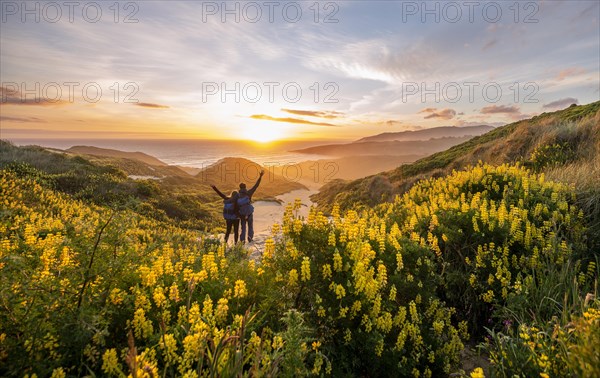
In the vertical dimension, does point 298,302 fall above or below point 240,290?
below

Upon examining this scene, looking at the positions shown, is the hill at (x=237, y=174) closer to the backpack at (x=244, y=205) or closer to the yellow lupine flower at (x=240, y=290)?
the backpack at (x=244, y=205)

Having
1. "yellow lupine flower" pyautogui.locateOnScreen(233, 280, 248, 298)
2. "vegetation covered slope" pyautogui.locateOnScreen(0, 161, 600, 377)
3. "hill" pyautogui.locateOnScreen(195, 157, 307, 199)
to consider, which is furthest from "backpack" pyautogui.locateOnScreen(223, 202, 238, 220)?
"hill" pyautogui.locateOnScreen(195, 157, 307, 199)

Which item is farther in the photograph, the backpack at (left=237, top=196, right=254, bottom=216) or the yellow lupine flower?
the backpack at (left=237, top=196, right=254, bottom=216)

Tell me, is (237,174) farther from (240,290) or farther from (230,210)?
(240,290)

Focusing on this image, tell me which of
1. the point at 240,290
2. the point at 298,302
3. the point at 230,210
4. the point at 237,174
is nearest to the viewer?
the point at 240,290

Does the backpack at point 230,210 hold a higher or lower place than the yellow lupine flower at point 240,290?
lower

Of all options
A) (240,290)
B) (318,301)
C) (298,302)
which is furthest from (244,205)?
(318,301)

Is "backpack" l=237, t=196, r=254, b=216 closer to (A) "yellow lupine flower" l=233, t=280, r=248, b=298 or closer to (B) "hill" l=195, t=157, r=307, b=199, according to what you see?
(A) "yellow lupine flower" l=233, t=280, r=248, b=298

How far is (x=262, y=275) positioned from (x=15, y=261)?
245 centimetres

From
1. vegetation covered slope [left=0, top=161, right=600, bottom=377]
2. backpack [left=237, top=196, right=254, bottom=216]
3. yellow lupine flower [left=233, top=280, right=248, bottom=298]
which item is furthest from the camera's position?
backpack [left=237, top=196, right=254, bottom=216]

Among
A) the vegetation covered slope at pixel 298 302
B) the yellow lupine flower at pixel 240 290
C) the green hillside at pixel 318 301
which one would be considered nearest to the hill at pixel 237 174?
the green hillside at pixel 318 301

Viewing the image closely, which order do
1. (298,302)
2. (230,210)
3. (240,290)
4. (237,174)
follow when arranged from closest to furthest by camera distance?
(240,290) < (298,302) < (230,210) < (237,174)

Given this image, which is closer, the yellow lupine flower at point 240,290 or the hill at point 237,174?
the yellow lupine flower at point 240,290

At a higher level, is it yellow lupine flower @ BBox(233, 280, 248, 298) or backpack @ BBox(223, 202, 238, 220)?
yellow lupine flower @ BBox(233, 280, 248, 298)
